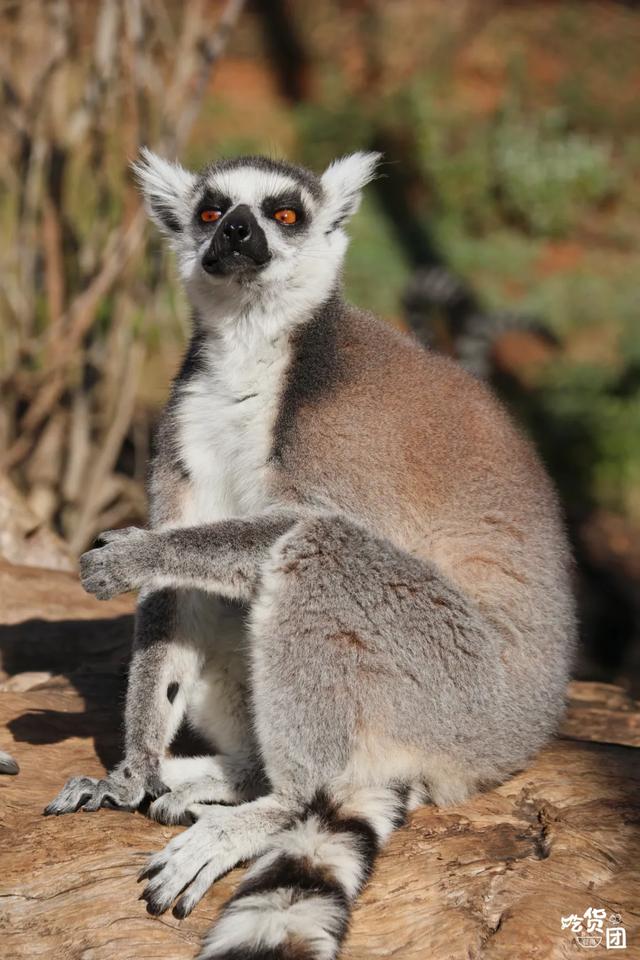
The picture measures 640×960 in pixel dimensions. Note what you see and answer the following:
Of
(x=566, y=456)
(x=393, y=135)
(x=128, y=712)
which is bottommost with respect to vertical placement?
(x=566, y=456)

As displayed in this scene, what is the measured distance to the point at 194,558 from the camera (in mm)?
3480

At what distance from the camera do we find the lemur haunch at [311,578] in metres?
3.29

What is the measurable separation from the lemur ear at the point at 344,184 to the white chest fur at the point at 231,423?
727mm

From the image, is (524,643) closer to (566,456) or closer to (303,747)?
(303,747)

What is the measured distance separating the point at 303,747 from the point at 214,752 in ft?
2.60

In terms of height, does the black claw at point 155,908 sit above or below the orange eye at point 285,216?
below

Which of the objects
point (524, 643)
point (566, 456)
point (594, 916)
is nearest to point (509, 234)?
point (566, 456)

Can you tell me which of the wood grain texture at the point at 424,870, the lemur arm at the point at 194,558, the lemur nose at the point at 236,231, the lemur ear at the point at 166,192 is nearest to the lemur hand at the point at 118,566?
the lemur arm at the point at 194,558

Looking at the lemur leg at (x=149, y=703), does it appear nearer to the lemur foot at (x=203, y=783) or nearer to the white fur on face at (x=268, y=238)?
the lemur foot at (x=203, y=783)

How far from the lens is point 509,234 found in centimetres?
1362

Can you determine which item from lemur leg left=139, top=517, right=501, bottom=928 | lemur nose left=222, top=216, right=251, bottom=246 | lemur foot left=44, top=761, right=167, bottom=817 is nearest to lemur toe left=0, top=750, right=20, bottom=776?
lemur foot left=44, top=761, right=167, bottom=817

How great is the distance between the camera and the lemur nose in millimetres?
3854

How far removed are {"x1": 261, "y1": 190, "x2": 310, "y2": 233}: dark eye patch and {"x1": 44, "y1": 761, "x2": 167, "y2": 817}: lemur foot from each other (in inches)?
81.6

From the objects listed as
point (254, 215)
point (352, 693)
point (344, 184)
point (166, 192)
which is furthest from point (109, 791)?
point (344, 184)
